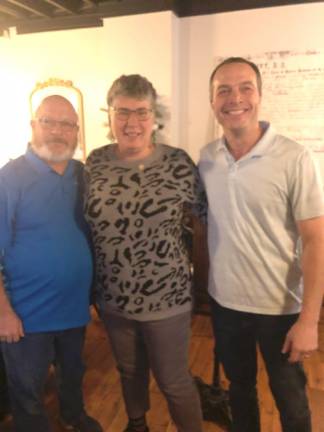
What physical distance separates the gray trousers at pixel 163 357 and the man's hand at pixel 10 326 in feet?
1.00

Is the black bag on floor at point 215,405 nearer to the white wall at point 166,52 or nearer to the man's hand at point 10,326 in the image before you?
the man's hand at point 10,326

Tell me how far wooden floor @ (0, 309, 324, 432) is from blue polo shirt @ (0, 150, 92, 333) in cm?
71

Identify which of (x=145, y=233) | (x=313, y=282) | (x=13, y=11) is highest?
(x=13, y=11)

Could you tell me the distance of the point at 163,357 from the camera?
132 cm

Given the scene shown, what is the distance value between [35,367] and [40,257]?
40cm

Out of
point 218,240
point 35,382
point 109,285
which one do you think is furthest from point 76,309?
point 218,240

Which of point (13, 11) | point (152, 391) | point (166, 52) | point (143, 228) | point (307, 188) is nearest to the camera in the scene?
point (307, 188)

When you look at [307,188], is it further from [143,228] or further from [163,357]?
[163,357]

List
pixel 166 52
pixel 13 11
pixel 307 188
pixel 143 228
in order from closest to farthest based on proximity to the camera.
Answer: pixel 307 188 → pixel 143 228 → pixel 166 52 → pixel 13 11

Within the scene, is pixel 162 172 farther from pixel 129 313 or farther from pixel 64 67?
pixel 64 67

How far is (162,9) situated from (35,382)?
101 inches

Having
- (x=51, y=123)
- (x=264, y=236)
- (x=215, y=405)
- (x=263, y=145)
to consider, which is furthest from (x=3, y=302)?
(x=215, y=405)

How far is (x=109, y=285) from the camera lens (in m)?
1.32

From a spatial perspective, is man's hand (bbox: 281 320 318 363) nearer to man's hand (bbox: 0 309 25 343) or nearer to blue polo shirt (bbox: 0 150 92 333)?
blue polo shirt (bbox: 0 150 92 333)
